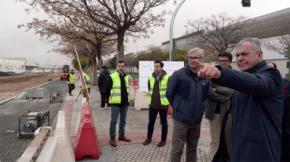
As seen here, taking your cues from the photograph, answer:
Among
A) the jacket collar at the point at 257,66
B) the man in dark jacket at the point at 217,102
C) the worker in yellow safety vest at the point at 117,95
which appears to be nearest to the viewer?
the jacket collar at the point at 257,66

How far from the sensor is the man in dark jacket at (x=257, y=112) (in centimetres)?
245

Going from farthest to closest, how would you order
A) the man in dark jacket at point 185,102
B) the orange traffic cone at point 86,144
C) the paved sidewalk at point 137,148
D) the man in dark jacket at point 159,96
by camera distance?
the man in dark jacket at point 159,96 < the paved sidewalk at point 137,148 < the orange traffic cone at point 86,144 < the man in dark jacket at point 185,102

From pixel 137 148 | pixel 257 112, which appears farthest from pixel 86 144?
pixel 257 112

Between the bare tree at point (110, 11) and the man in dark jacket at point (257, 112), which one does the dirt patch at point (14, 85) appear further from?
the man in dark jacket at point (257, 112)

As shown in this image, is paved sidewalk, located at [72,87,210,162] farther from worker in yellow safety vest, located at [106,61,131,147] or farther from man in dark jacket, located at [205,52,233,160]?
man in dark jacket, located at [205,52,233,160]

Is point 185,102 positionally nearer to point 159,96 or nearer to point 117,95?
point 159,96

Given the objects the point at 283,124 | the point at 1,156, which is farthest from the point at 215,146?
the point at 1,156

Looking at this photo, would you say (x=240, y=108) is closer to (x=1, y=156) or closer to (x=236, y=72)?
(x=236, y=72)

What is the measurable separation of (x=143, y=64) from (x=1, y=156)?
6561mm

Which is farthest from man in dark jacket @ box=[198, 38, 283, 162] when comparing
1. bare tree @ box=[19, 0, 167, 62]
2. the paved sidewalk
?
bare tree @ box=[19, 0, 167, 62]

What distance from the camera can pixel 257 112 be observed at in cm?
252

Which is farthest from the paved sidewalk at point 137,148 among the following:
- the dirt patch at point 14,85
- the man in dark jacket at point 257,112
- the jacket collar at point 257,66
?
the dirt patch at point 14,85

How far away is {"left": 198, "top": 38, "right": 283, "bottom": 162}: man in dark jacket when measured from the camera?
2.45 meters

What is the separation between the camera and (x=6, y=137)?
9727 millimetres
